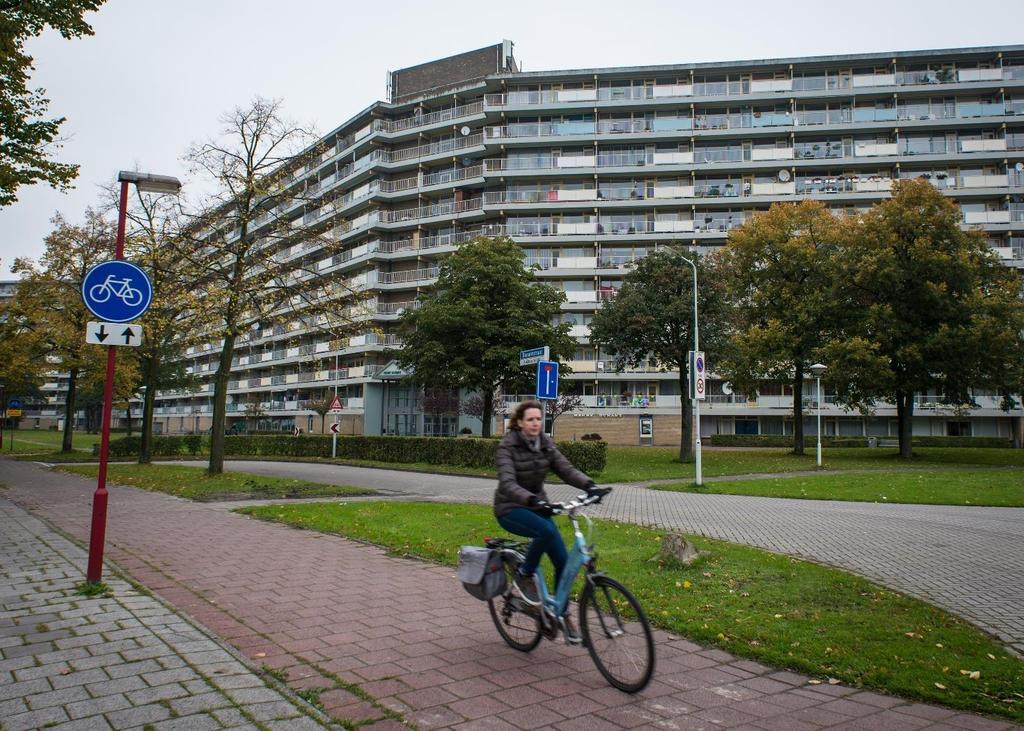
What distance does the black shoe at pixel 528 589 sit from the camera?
4934 millimetres

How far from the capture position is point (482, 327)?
3291cm

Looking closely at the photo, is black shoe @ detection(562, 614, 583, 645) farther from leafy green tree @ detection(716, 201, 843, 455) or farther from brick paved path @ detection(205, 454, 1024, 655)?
leafy green tree @ detection(716, 201, 843, 455)

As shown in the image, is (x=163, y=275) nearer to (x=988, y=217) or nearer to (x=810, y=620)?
(x=810, y=620)

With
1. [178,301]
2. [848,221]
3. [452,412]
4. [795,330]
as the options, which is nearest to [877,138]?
[848,221]

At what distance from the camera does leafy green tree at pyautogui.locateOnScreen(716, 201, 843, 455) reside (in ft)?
117

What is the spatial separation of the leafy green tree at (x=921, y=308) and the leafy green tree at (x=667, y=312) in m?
6.37

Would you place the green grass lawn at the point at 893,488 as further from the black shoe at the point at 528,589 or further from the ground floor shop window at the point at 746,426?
the ground floor shop window at the point at 746,426

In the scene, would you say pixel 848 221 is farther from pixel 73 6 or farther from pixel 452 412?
pixel 73 6

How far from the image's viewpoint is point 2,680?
4285 mm

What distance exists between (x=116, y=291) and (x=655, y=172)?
2088 inches

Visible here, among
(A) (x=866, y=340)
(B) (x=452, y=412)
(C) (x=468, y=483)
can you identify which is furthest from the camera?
(B) (x=452, y=412)

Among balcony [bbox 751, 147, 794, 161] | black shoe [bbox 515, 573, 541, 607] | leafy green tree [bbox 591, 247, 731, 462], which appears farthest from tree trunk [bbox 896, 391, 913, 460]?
black shoe [bbox 515, 573, 541, 607]

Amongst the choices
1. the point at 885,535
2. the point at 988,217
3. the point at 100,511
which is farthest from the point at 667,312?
the point at 988,217

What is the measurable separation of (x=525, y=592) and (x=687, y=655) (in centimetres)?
124
